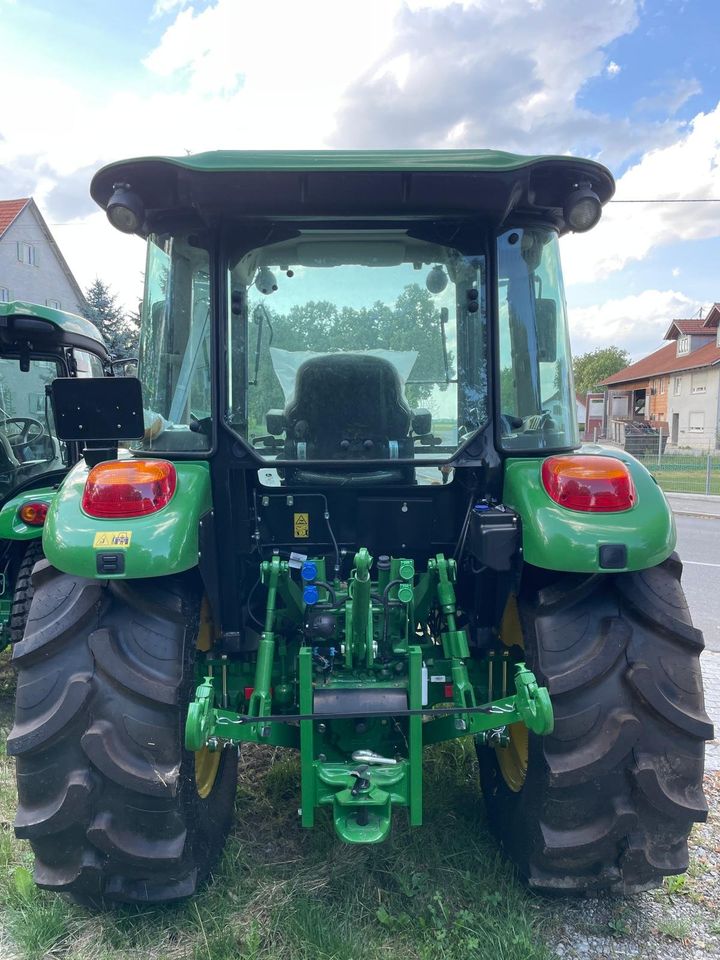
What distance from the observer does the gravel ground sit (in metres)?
2.36

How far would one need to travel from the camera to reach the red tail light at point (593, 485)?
95.4 inches

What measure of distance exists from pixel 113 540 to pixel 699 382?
130 ft

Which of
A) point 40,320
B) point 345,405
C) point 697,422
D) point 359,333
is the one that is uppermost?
point 40,320

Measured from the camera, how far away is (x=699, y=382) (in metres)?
37.0

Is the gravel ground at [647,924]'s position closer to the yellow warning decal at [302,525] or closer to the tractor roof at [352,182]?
the yellow warning decal at [302,525]

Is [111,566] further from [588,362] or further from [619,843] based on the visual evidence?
[588,362]

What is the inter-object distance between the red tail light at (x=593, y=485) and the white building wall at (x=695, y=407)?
32.3 meters

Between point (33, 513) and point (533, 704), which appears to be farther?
point (33, 513)

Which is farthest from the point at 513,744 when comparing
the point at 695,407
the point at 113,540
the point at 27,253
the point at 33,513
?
the point at 695,407

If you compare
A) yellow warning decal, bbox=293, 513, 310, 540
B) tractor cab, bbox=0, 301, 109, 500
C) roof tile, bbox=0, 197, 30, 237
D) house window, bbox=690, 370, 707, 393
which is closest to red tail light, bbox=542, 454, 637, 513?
yellow warning decal, bbox=293, 513, 310, 540

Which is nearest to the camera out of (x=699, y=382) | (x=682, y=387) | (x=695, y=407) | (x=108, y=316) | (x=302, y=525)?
(x=302, y=525)

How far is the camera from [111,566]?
2.28m

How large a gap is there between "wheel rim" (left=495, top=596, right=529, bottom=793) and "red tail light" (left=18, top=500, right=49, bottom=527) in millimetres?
3189

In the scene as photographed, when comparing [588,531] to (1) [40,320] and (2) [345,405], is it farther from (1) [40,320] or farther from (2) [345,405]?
(1) [40,320]
